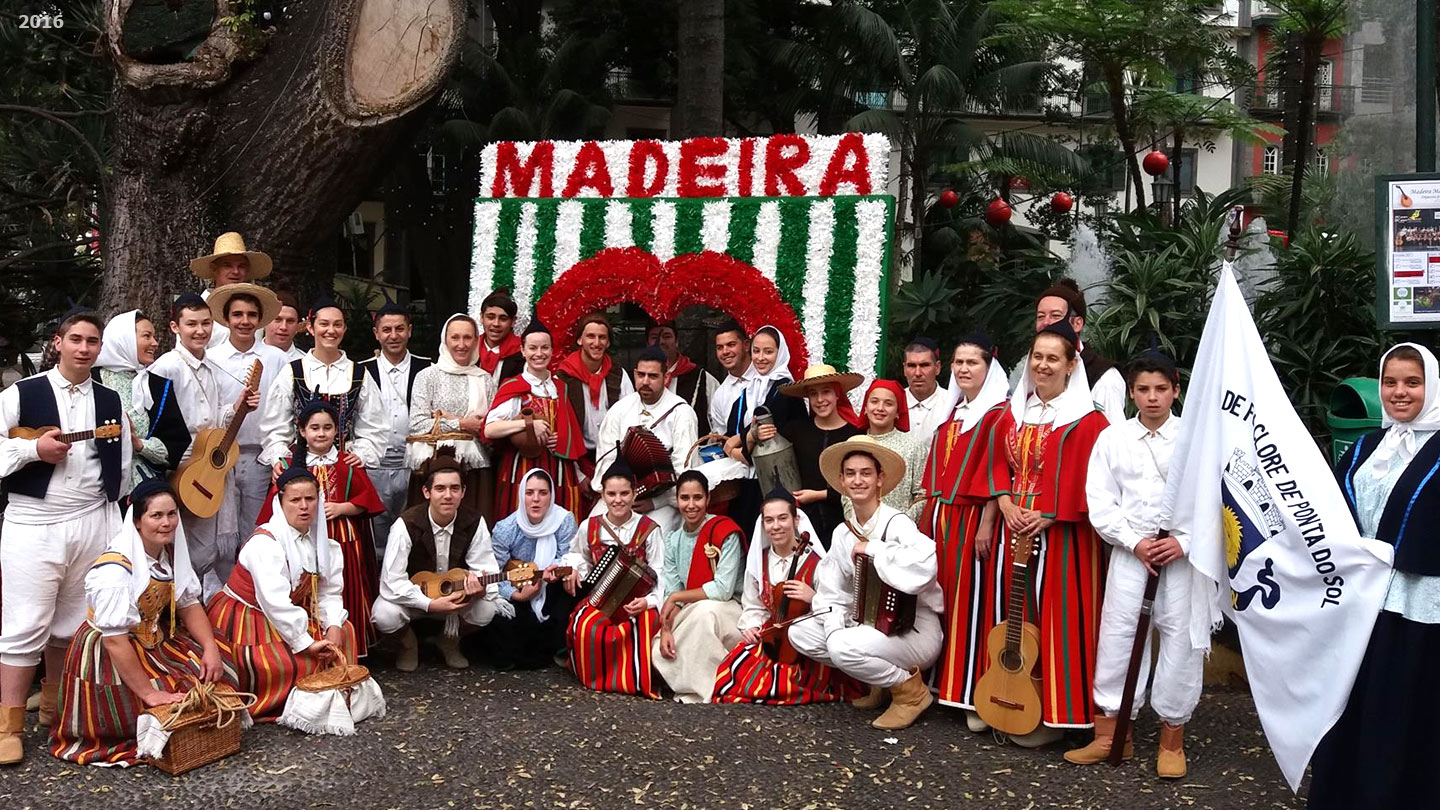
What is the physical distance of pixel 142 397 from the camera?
554cm

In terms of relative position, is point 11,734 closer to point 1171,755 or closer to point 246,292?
point 246,292

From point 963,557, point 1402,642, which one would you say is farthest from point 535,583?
point 1402,642

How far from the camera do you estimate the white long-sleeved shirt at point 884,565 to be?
5.17 m

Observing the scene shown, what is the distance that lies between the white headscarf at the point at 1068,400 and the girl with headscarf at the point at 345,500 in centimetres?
290

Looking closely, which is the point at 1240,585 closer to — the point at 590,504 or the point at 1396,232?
the point at 1396,232

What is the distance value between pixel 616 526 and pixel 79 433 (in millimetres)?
2269

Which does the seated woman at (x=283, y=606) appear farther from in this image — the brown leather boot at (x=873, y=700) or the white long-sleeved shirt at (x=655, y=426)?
the brown leather boot at (x=873, y=700)

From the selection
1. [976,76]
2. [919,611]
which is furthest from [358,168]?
[976,76]

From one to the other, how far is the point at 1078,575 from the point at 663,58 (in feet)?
42.5

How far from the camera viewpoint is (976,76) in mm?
18484

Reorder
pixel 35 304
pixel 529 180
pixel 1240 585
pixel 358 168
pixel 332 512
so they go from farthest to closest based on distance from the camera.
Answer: pixel 35 304, pixel 529 180, pixel 358 168, pixel 332 512, pixel 1240 585

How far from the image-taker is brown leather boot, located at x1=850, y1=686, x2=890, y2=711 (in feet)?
17.9

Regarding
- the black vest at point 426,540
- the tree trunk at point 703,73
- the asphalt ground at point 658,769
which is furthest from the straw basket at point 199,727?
the tree trunk at point 703,73

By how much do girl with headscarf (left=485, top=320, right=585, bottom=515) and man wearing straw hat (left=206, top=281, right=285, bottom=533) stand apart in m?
1.05
